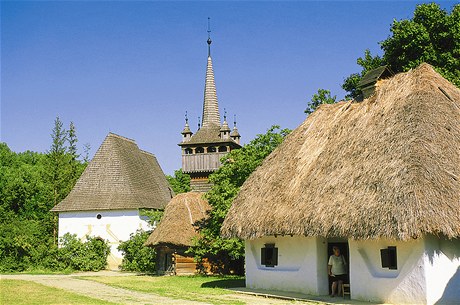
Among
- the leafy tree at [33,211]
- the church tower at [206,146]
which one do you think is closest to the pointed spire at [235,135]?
the church tower at [206,146]

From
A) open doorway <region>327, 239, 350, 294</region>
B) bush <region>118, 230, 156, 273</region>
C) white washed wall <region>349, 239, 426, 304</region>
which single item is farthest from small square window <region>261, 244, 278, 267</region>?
bush <region>118, 230, 156, 273</region>

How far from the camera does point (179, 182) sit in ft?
206

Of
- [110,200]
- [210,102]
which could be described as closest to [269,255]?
[110,200]

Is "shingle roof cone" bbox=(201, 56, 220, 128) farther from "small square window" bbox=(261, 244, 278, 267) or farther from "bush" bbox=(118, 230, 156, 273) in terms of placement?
"small square window" bbox=(261, 244, 278, 267)

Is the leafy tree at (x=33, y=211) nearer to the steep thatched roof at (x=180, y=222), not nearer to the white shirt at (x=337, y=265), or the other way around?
the steep thatched roof at (x=180, y=222)

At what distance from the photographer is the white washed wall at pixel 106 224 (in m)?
37.4

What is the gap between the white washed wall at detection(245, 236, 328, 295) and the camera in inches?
694

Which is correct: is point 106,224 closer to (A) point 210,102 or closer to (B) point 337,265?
(A) point 210,102

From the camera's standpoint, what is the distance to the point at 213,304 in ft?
48.7

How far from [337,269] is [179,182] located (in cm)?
4665

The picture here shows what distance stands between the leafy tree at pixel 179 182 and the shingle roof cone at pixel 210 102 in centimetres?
843

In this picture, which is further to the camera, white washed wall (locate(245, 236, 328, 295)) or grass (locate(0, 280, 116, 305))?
white washed wall (locate(245, 236, 328, 295))

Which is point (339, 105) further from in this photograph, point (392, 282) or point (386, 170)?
point (392, 282)

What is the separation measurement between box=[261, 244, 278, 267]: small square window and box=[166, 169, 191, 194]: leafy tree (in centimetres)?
3692
